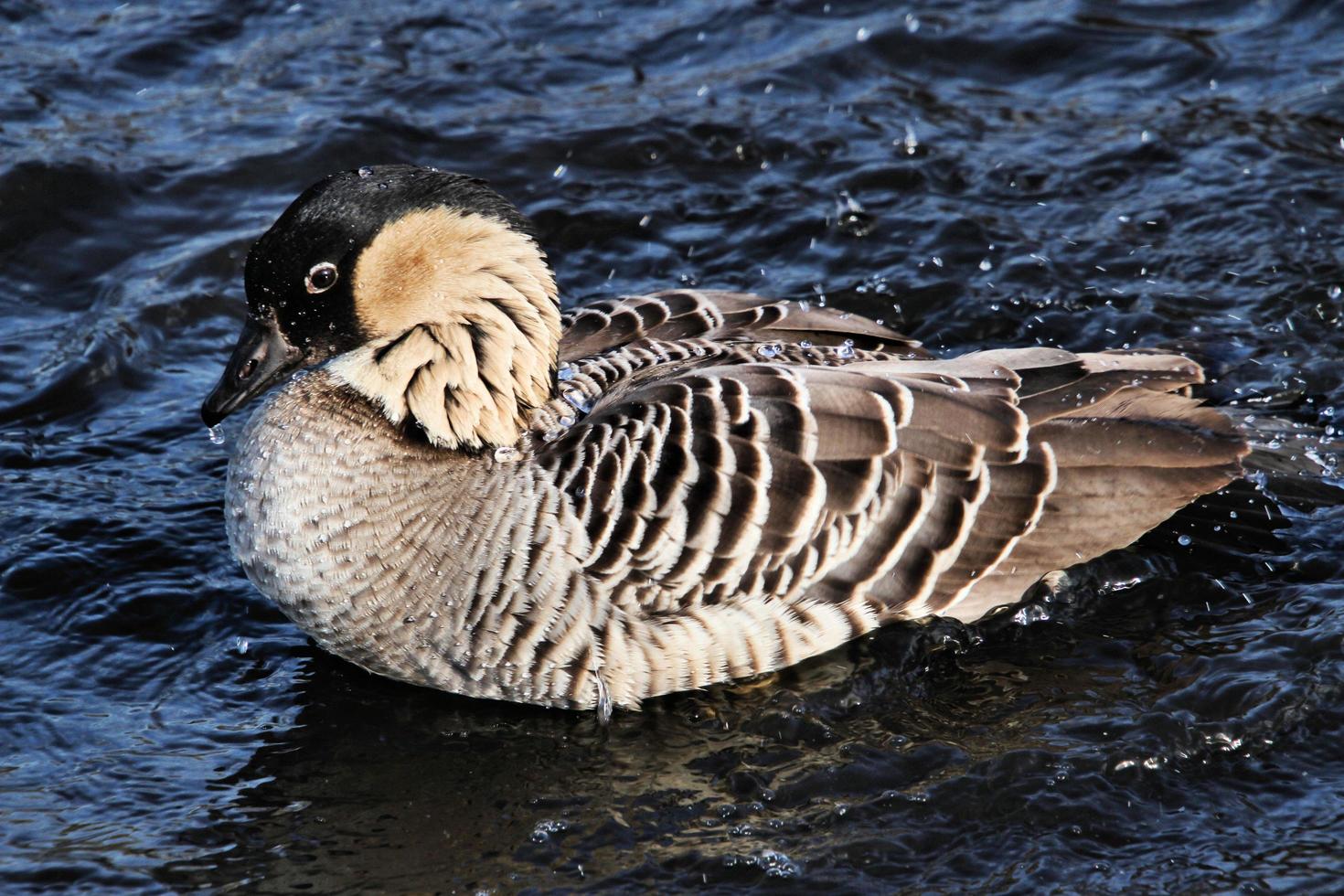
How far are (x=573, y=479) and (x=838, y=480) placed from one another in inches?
45.3

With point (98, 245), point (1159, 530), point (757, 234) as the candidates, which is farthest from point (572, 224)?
point (1159, 530)

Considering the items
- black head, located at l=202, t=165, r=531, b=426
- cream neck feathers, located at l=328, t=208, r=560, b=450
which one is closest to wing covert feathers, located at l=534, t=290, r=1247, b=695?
cream neck feathers, located at l=328, t=208, r=560, b=450

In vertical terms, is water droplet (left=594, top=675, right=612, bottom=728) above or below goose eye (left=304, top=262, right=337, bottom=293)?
below

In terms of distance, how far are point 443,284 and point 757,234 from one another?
13.4 feet

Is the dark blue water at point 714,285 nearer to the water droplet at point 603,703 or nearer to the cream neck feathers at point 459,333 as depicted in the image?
the water droplet at point 603,703

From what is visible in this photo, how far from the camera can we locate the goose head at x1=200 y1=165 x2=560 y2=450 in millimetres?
6914

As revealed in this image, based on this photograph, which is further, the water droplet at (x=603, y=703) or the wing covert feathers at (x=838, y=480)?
the water droplet at (x=603, y=703)

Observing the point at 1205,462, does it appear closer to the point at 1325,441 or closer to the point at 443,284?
the point at 1325,441

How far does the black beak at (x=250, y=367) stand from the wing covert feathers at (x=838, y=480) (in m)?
1.22

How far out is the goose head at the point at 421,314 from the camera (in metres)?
6.91

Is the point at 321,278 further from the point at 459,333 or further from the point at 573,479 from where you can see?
the point at 573,479

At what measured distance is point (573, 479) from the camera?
6945mm

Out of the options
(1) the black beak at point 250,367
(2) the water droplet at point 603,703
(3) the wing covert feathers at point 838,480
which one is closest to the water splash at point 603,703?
(2) the water droplet at point 603,703

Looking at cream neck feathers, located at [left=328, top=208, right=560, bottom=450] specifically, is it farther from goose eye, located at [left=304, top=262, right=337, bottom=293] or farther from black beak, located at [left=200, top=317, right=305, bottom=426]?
black beak, located at [left=200, top=317, right=305, bottom=426]
